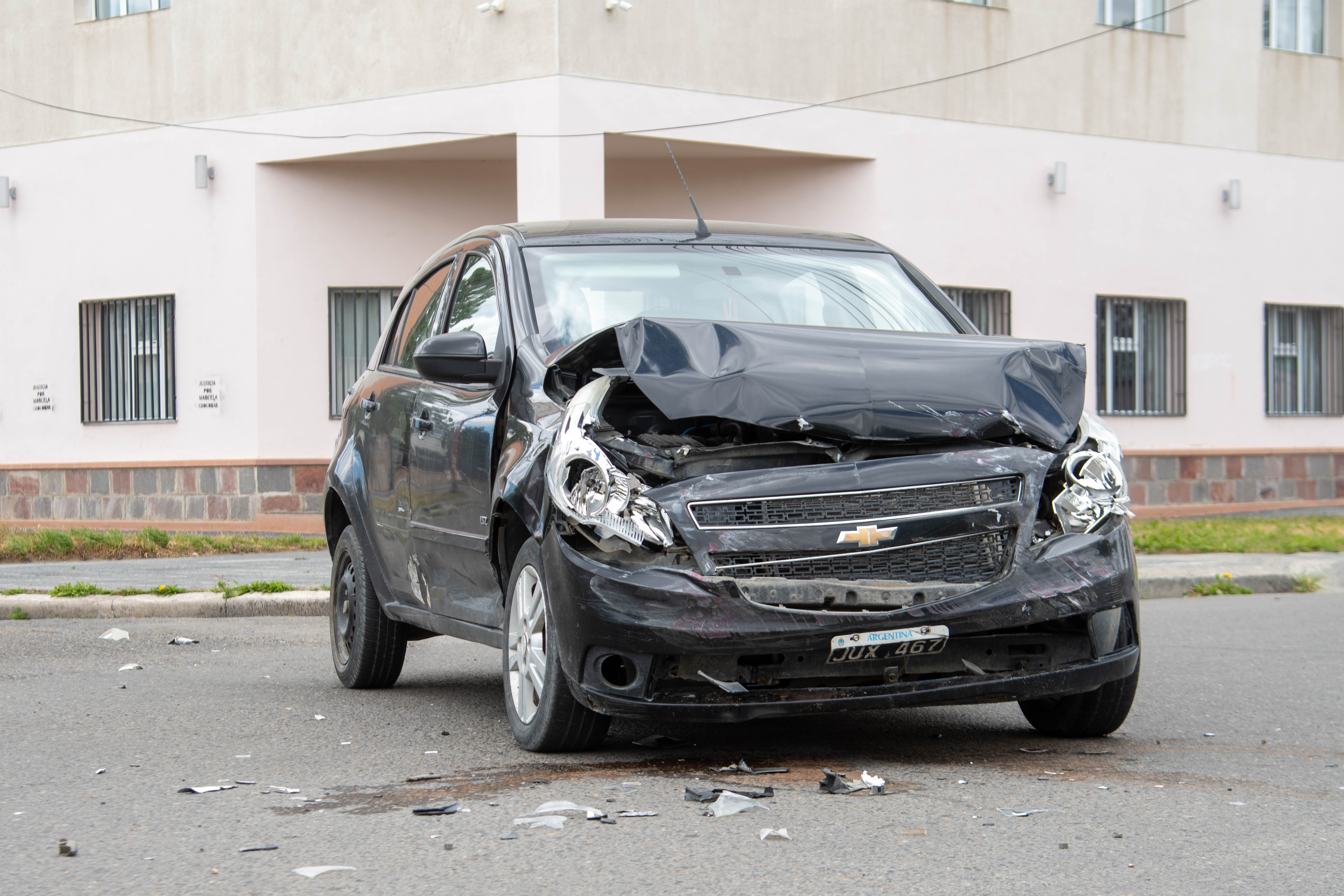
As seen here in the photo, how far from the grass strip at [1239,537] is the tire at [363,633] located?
26.1 ft

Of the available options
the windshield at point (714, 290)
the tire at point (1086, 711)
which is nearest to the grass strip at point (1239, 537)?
the windshield at point (714, 290)

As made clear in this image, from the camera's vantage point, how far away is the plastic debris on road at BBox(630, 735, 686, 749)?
17.4ft

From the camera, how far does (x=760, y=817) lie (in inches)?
163

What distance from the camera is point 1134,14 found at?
801 inches

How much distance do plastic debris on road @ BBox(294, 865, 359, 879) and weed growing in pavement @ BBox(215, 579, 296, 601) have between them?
7278mm

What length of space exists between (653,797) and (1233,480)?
18.0 metres

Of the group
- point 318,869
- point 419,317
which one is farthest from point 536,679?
point 419,317

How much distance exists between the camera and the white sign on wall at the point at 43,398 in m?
19.7

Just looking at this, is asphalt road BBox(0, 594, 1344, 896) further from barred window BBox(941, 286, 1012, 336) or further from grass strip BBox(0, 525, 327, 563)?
barred window BBox(941, 286, 1012, 336)

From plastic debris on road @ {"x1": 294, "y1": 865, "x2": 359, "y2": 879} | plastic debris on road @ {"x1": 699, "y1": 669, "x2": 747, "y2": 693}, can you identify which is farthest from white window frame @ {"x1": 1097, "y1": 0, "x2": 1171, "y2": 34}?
plastic debris on road @ {"x1": 294, "y1": 865, "x2": 359, "y2": 879}

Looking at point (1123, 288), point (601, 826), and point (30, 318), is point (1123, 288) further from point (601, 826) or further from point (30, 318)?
point (601, 826)

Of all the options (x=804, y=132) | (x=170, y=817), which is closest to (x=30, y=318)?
(x=804, y=132)

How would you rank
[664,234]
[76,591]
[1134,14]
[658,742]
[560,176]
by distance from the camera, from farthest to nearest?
1. [1134,14]
2. [560,176]
3. [76,591]
4. [664,234]
5. [658,742]

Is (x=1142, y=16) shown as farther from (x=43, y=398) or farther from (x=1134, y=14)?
(x=43, y=398)
